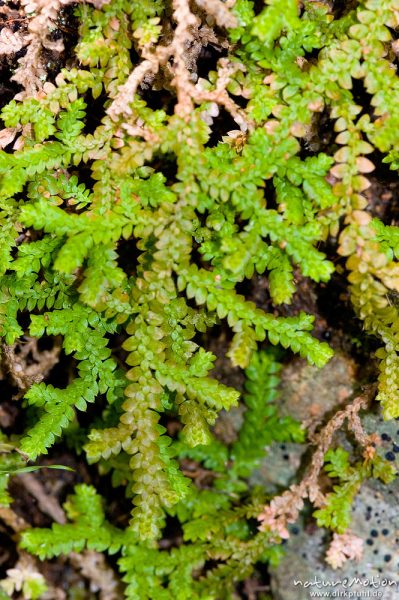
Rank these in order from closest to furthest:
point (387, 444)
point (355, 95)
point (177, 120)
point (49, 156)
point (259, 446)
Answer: point (177, 120) < point (49, 156) < point (355, 95) < point (387, 444) < point (259, 446)

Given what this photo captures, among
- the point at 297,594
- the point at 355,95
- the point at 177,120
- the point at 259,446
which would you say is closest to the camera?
the point at 177,120

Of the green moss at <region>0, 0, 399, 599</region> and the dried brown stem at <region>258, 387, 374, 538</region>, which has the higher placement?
the green moss at <region>0, 0, 399, 599</region>

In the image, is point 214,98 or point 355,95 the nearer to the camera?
point 214,98

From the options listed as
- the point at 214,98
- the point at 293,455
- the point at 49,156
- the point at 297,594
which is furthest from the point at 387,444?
the point at 49,156

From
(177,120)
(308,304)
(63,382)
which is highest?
(177,120)

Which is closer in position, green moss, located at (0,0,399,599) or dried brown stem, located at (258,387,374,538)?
green moss, located at (0,0,399,599)

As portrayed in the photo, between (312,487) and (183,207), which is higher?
(183,207)

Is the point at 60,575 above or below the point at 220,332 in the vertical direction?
below

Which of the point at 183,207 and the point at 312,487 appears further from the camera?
the point at 312,487

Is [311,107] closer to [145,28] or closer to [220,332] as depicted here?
[145,28]

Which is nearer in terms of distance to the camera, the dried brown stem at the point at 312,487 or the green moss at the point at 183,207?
the green moss at the point at 183,207

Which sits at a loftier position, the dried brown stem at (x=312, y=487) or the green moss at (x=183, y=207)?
the green moss at (x=183, y=207)
